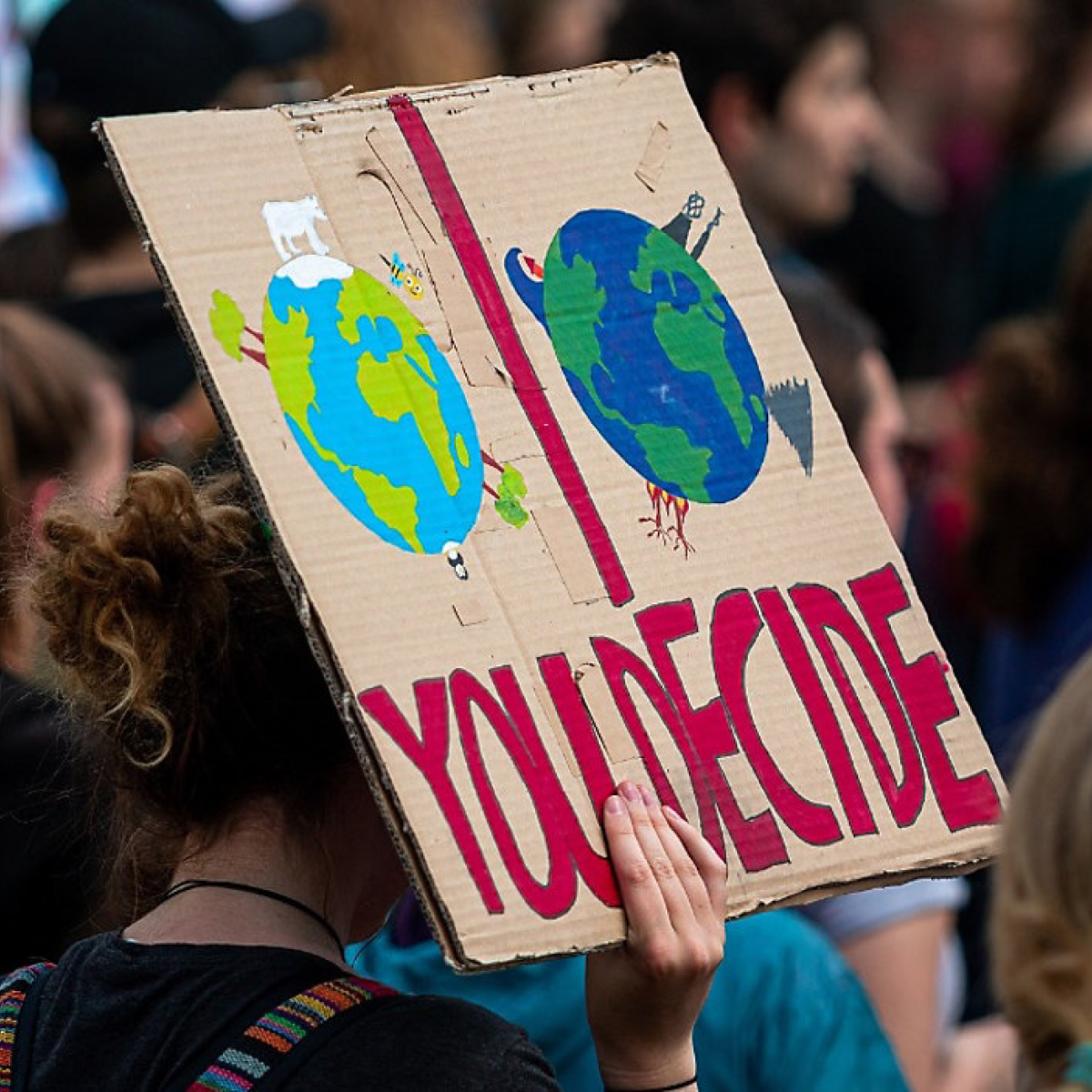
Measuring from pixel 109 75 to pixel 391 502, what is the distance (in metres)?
2.18

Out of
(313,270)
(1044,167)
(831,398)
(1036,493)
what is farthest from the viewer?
(1044,167)

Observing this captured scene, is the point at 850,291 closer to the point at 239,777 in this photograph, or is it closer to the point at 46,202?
the point at 46,202

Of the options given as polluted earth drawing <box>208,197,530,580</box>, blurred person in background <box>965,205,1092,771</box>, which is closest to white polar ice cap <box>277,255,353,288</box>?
polluted earth drawing <box>208,197,530,580</box>

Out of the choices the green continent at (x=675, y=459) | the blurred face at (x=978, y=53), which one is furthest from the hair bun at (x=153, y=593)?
the blurred face at (x=978, y=53)

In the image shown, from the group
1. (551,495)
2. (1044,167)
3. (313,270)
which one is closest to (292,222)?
(313,270)

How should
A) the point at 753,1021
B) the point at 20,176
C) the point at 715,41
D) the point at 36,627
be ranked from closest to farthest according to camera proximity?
the point at 36,627 → the point at 753,1021 → the point at 715,41 → the point at 20,176

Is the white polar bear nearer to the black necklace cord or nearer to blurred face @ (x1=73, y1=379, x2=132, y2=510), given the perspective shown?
the black necklace cord

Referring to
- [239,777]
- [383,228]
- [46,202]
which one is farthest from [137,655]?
[46,202]

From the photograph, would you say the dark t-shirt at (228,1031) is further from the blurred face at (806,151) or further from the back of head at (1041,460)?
the blurred face at (806,151)

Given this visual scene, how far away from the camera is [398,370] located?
1494mm

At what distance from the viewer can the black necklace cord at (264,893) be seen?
153 cm

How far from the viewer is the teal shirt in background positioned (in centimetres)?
194

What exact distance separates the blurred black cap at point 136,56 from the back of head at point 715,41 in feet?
2.71

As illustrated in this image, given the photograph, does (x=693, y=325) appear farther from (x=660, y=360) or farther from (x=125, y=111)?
(x=125, y=111)
